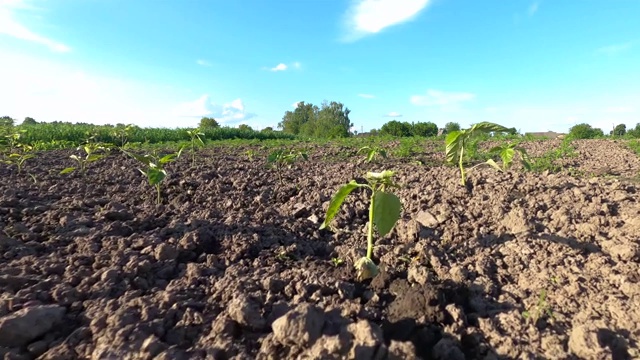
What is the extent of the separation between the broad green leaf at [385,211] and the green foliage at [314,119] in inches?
2122

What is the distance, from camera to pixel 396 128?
2831cm

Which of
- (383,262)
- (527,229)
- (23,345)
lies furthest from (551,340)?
(23,345)

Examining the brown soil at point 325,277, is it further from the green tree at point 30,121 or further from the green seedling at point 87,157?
the green tree at point 30,121

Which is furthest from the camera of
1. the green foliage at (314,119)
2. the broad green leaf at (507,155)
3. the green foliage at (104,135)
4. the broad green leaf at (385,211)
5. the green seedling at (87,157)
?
the green foliage at (314,119)

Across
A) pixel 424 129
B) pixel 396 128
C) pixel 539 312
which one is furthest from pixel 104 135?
pixel 424 129

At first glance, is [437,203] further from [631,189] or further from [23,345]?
[23,345]

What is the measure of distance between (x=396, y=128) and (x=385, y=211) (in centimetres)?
2735

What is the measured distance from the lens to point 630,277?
5.69ft

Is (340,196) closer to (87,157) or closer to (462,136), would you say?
(462,136)

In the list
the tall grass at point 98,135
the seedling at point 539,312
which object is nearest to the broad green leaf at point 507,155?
the seedling at point 539,312

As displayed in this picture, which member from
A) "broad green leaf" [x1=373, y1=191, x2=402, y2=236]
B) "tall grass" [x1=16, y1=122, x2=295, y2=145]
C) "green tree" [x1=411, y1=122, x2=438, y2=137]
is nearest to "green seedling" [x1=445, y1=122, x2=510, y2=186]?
"broad green leaf" [x1=373, y1=191, x2=402, y2=236]

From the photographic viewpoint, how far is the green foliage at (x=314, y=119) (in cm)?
6100

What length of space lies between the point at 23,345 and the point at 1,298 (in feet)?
1.10

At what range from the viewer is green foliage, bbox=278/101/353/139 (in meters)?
61.0
